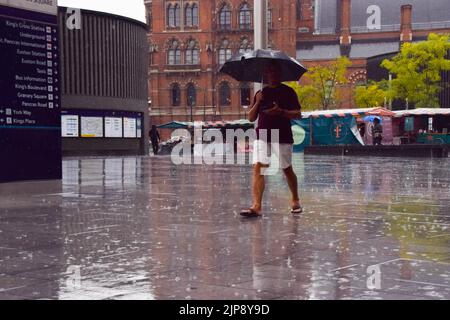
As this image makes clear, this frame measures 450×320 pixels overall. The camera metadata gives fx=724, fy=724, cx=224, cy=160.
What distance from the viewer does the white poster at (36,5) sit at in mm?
12070

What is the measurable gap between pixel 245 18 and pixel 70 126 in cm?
5015

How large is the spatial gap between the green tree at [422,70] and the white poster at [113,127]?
78.8ft

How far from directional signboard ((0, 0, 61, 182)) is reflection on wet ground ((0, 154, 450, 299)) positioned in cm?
136

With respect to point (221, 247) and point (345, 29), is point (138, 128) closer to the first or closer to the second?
point (221, 247)

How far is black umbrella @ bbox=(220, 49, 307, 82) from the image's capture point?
8758 millimetres

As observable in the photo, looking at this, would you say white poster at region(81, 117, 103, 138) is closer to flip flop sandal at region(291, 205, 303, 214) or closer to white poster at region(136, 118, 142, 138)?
white poster at region(136, 118, 142, 138)

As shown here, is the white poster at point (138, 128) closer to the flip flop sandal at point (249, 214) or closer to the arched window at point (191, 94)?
the flip flop sandal at point (249, 214)

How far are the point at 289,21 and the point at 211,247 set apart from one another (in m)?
80.1

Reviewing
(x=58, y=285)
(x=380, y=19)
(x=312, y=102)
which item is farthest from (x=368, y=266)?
(x=380, y=19)

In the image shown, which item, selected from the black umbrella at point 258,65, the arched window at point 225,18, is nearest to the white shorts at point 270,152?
the black umbrella at point 258,65

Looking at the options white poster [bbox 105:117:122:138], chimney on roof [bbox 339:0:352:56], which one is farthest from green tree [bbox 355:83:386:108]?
white poster [bbox 105:117:122:138]

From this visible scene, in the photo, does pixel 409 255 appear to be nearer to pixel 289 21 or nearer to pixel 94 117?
pixel 94 117

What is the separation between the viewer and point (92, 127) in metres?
38.2

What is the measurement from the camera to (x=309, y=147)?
39.0 metres
